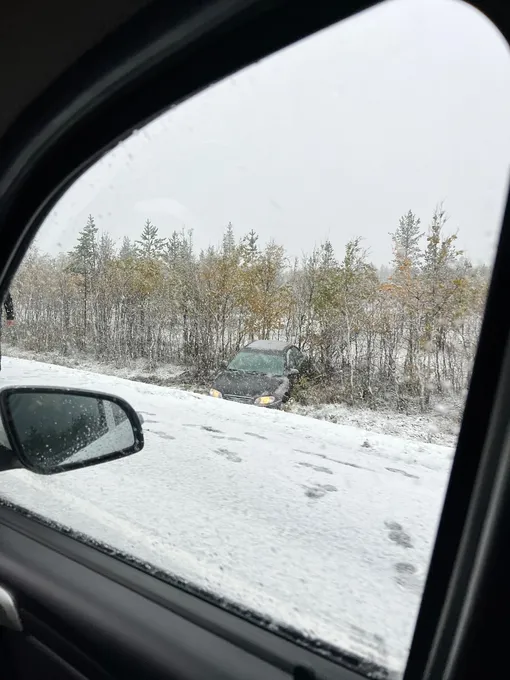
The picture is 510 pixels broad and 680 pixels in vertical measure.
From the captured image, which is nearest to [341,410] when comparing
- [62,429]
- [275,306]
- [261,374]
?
[261,374]

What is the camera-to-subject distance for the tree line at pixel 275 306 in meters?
1.01

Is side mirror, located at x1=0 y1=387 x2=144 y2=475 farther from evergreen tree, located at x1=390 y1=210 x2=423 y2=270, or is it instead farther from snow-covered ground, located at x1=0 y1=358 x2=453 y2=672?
evergreen tree, located at x1=390 y1=210 x2=423 y2=270

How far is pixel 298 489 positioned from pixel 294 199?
788 millimetres

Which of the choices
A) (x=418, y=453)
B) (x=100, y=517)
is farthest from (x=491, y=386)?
(x=100, y=517)

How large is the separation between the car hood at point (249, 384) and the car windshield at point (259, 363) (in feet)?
0.04

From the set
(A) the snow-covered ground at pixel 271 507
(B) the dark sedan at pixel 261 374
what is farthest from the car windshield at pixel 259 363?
(A) the snow-covered ground at pixel 271 507

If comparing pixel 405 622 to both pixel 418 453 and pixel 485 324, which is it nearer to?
pixel 418 453

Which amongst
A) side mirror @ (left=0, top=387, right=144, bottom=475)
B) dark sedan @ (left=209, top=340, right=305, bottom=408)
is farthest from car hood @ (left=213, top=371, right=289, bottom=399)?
side mirror @ (left=0, top=387, right=144, bottom=475)

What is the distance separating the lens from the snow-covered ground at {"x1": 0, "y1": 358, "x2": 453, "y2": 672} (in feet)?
3.68

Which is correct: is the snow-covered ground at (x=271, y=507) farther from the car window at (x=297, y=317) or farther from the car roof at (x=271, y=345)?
the car roof at (x=271, y=345)

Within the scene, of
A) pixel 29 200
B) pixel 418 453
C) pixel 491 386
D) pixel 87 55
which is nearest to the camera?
pixel 491 386

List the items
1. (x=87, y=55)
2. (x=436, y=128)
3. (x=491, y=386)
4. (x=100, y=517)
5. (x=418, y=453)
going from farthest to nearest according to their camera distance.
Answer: (x=100, y=517)
(x=87, y=55)
(x=418, y=453)
(x=436, y=128)
(x=491, y=386)

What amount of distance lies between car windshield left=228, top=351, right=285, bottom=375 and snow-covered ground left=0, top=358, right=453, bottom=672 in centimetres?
13

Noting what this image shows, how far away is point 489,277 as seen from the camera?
725 mm
